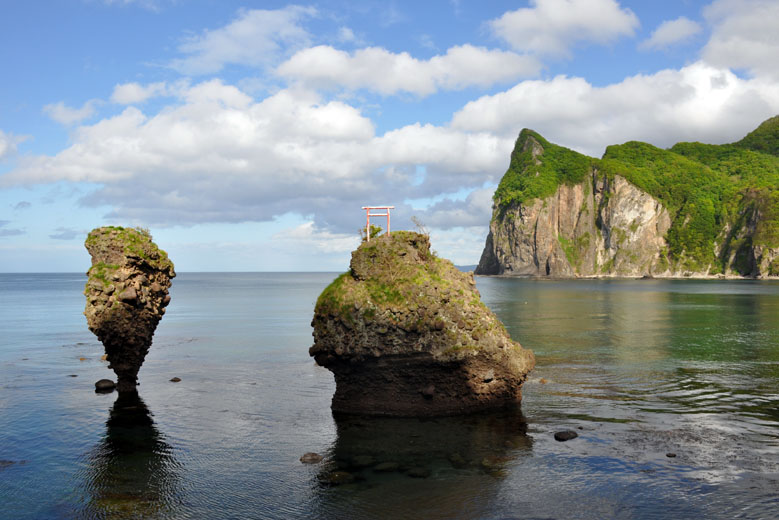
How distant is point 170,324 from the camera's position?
65.9 m

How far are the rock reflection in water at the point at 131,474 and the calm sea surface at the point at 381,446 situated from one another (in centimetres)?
7

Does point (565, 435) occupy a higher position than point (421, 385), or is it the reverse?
point (421, 385)

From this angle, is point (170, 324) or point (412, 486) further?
point (170, 324)

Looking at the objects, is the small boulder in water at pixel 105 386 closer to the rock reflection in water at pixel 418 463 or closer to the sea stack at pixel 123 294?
the sea stack at pixel 123 294

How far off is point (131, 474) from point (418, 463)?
29.3 feet

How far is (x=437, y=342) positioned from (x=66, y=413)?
16630mm

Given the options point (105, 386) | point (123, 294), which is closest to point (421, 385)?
point (123, 294)

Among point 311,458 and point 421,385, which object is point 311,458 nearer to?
point 311,458

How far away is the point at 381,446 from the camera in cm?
1980

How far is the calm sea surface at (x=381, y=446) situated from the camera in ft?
50.0

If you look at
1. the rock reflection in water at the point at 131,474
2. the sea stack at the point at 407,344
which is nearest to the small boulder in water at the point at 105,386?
the rock reflection in water at the point at 131,474

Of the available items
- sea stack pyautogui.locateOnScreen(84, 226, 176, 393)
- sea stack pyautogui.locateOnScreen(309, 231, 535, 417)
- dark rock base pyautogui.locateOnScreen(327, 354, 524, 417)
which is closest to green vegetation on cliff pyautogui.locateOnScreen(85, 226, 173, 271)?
sea stack pyautogui.locateOnScreen(84, 226, 176, 393)

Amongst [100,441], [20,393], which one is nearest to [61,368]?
[20,393]

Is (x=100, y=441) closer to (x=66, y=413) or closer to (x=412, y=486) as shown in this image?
(x=66, y=413)
